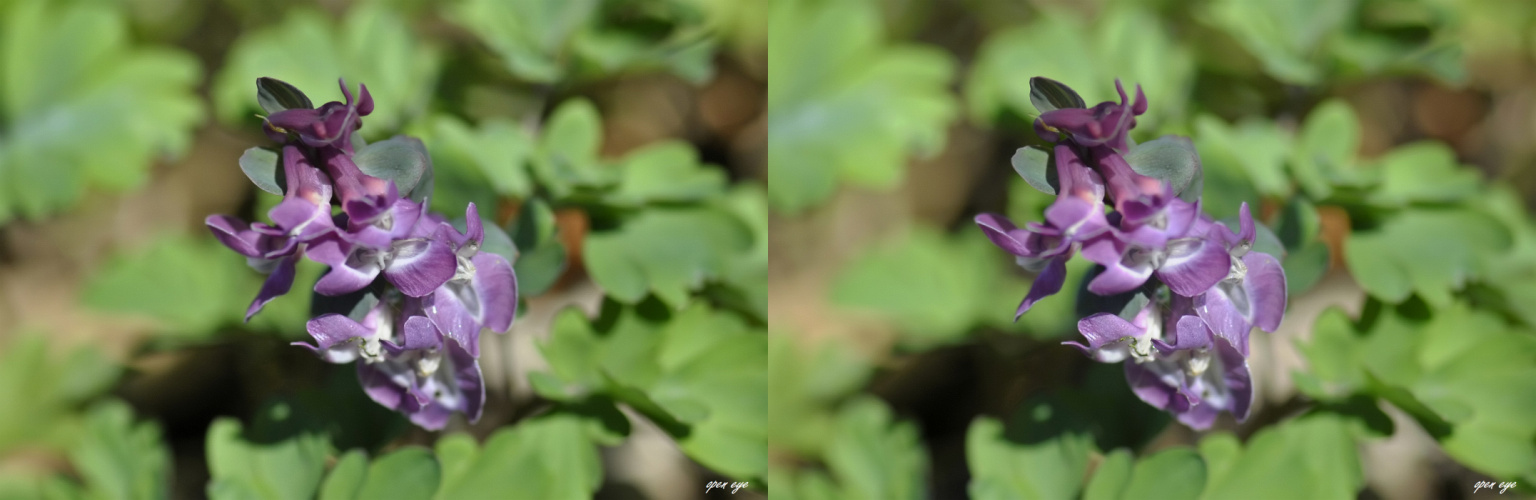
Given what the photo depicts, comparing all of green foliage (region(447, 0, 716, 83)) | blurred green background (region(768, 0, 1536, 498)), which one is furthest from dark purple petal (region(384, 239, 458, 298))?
blurred green background (region(768, 0, 1536, 498))

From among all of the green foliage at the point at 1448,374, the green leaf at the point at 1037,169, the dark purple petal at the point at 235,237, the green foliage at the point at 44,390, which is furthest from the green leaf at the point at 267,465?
the green foliage at the point at 1448,374

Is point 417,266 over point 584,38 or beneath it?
over

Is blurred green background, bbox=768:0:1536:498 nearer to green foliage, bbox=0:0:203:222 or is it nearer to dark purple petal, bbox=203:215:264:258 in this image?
dark purple petal, bbox=203:215:264:258

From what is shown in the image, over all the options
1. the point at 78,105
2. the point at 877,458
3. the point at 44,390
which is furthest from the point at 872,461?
the point at 78,105

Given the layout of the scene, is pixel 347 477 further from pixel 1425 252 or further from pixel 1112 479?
pixel 1425 252

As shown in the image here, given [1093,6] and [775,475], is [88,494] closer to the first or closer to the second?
[775,475]
